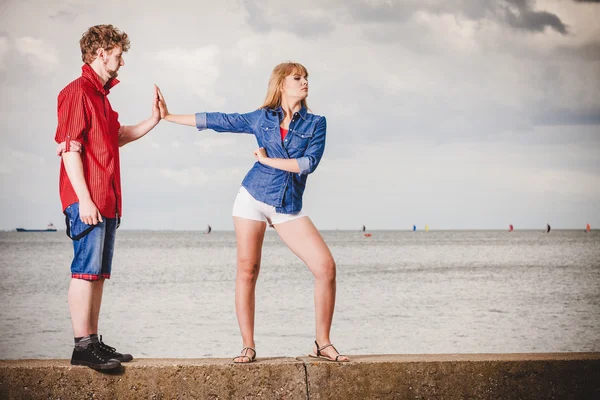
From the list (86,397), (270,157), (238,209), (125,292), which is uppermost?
(270,157)

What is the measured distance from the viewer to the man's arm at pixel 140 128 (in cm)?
419

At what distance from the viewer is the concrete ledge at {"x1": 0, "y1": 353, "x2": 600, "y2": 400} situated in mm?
3734

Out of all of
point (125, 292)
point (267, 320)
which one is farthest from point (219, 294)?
point (267, 320)

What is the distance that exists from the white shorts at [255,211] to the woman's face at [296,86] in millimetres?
673

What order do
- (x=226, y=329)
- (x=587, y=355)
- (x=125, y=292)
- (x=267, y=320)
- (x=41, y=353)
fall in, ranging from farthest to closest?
(x=125, y=292) < (x=267, y=320) < (x=226, y=329) < (x=41, y=353) < (x=587, y=355)

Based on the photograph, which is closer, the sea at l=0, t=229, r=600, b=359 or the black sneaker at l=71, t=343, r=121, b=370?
the black sneaker at l=71, t=343, r=121, b=370

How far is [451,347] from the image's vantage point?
13422 mm

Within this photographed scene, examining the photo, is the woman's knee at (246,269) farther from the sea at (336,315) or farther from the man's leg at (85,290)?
the sea at (336,315)

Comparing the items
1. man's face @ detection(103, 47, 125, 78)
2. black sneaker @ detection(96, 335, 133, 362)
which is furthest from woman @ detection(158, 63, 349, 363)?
man's face @ detection(103, 47, 125, 78)

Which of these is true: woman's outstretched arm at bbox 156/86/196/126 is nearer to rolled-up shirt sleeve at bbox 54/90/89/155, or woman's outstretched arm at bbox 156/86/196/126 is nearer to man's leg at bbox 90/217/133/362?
rolled-up shirt sleeve at bbox 54/90/89/155

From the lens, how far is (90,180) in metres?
3.74

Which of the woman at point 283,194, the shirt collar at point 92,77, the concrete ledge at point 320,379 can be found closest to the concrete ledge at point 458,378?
the concrete ledge at point 320,379

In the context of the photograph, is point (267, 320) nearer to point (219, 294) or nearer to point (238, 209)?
point (219, 294)

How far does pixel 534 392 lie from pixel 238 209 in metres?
2.05
